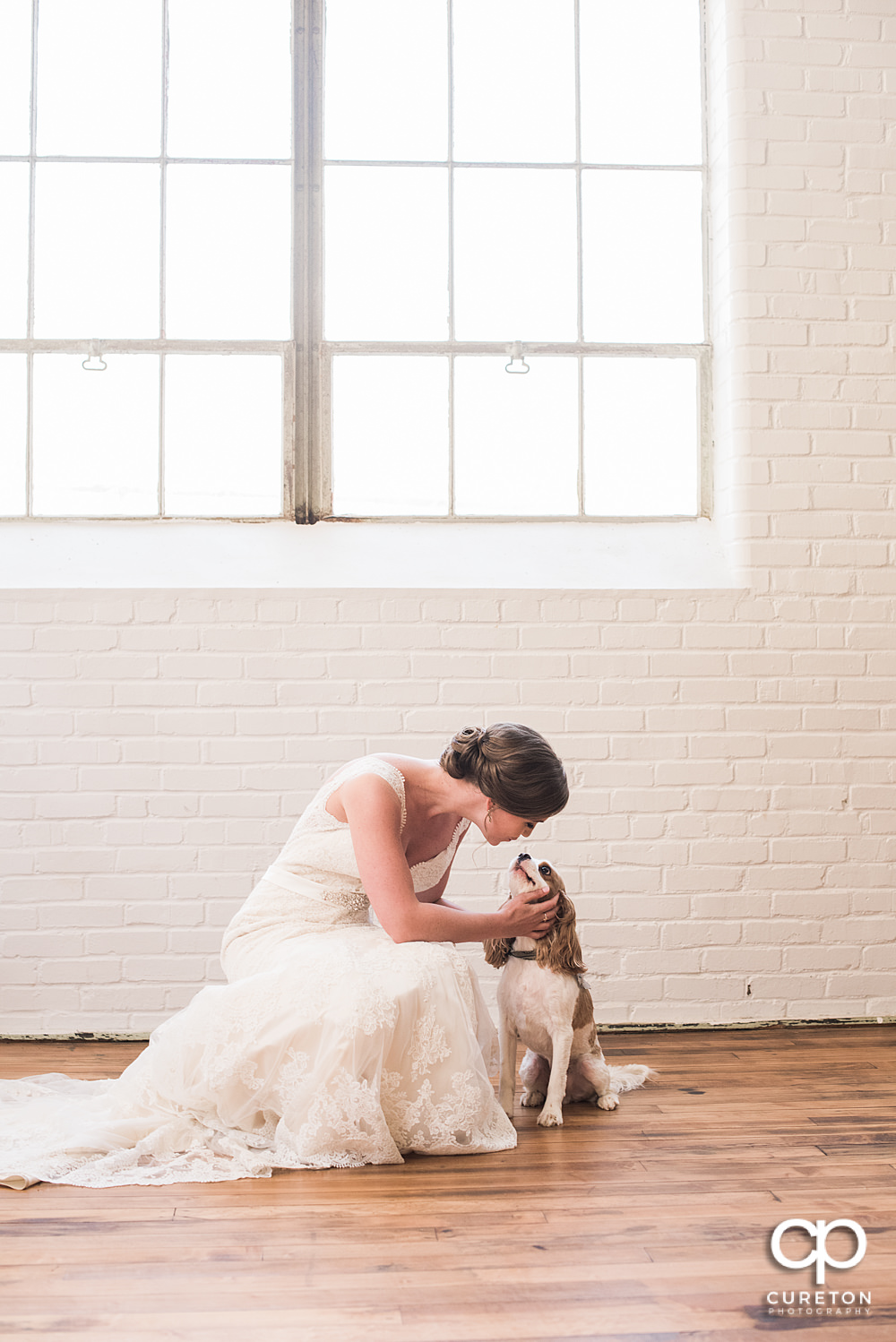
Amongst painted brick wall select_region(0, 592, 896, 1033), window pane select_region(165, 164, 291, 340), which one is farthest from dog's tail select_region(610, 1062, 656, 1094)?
window pane select_region(165, 164, 291, 340)

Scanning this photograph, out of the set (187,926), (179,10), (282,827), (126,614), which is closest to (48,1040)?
(187,926)

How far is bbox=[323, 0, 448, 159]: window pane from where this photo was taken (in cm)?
350

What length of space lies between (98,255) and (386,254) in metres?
0.94

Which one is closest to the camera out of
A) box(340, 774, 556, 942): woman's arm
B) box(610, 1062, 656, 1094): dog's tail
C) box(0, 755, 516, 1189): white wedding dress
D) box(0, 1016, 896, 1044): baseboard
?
box(0, 755, 516, 1189): white wedding dress

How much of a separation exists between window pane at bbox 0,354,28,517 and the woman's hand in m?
2.14

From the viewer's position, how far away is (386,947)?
2150 mm

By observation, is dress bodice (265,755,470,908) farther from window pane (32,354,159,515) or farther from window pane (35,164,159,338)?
window pane (35,164,159,338)

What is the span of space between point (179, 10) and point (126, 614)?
2.03 metres

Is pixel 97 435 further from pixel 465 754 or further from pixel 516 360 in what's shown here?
pixel 465 754

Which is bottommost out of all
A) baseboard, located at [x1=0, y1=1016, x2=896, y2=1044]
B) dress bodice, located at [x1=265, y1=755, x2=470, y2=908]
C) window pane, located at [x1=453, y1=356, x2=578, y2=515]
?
baseboard, located at [x1=0, y1=1016, x2=896, y2=1044]

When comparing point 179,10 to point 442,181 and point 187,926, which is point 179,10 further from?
point 187,926

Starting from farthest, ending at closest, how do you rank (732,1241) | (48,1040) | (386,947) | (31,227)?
1. (31,227)
2. (48,1040)
3. (386,947)
4. (732,1241)

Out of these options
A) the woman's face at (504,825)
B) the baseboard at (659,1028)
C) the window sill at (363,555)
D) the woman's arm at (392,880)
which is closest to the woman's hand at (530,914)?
the woman's arm at (392,880)

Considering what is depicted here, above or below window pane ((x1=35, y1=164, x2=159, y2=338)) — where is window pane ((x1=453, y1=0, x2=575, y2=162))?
above
